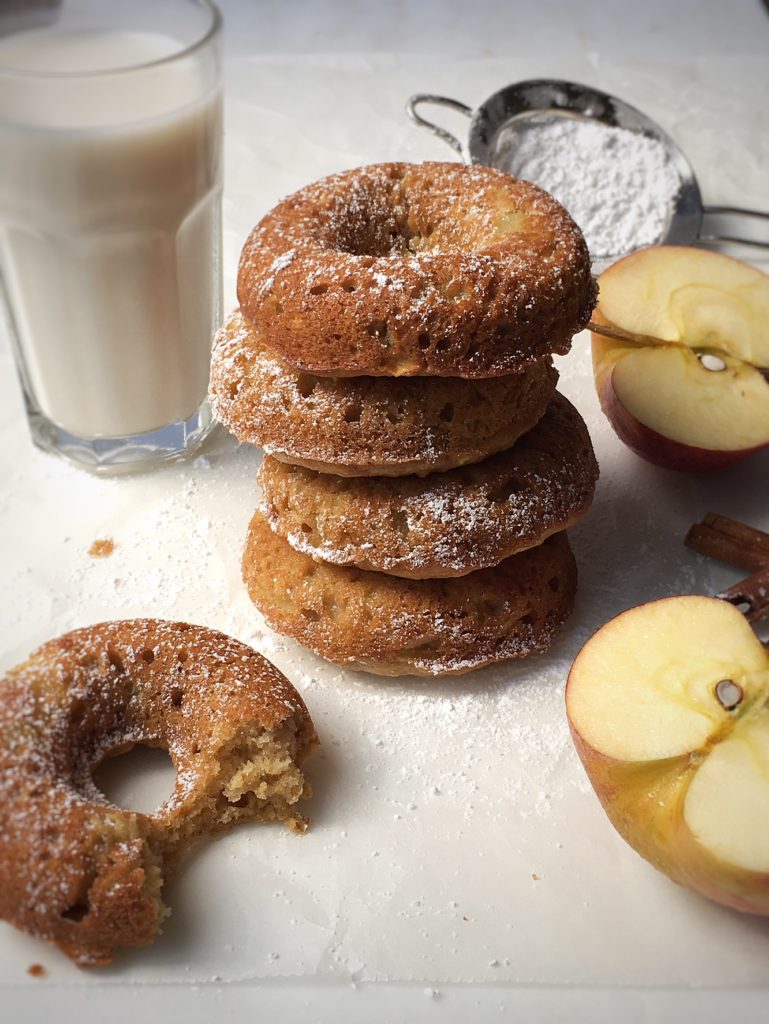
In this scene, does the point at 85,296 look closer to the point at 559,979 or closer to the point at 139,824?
the point at 139,824

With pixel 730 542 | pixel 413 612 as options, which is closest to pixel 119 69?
pixel 413 612

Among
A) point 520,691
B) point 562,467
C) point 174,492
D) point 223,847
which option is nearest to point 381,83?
point 174,492

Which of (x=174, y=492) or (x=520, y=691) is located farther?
(x=174, y=492)

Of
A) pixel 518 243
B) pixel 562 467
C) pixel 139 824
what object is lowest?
pixel 139 824

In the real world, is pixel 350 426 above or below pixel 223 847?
above

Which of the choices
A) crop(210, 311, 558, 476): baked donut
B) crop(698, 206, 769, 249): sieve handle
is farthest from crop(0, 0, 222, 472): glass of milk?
crop(698, 206, 769, 249): sieve handle

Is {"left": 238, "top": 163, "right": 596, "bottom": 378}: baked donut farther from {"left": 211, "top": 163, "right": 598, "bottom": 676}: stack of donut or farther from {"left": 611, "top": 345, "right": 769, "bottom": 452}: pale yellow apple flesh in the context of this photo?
{"left": 611, "top": 345, "right": 769, "bottom": 452}: pale yellow apple flesh

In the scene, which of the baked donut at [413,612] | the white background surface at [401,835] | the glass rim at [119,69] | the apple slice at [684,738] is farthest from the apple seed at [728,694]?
the glass rim at [119,69]
